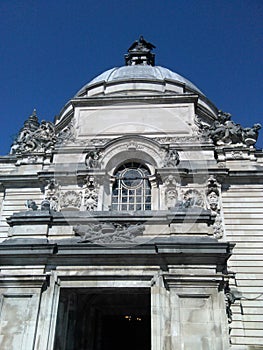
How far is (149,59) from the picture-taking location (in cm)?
3956

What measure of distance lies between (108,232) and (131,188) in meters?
6.70

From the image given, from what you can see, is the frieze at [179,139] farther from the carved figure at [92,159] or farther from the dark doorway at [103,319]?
the dark doorway at [103,319]

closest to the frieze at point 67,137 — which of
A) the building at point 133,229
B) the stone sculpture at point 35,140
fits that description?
the building at point 133,229

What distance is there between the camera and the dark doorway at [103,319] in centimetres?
1195

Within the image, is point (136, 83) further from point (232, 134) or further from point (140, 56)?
point (140, 56)

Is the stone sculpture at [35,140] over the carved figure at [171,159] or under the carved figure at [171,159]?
over

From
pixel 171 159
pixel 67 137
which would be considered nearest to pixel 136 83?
pixel 67 137

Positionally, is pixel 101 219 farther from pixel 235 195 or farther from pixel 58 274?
pixel 235 195

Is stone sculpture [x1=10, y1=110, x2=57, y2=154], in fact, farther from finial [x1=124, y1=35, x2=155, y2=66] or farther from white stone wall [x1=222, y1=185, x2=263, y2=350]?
finial [x1=124, y1=35, x2=155, y2=66]

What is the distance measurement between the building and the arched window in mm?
52

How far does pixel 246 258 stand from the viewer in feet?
52.2

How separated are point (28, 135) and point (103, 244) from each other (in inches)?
505

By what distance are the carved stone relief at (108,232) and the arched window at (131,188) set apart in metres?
5.59

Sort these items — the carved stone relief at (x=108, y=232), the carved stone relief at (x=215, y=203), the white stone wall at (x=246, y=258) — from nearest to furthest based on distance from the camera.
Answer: the carved stone relief at (x=108, y=232), the white stone wall at (x=246, y=258), the carved stone relief at (x=215, y=203)
